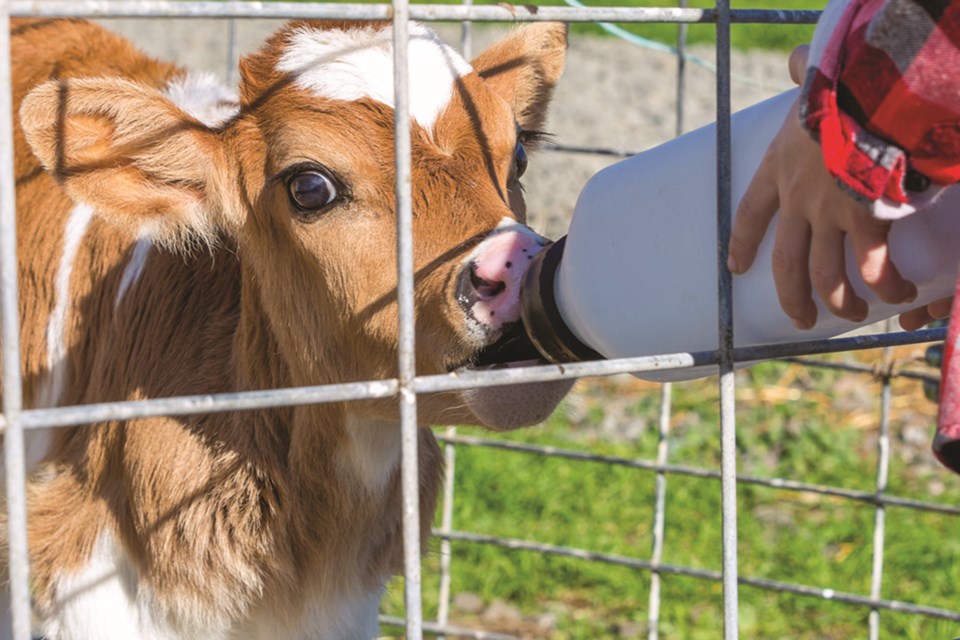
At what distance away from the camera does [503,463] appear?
5.20m

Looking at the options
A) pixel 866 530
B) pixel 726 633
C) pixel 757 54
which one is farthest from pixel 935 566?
pixel 757 54

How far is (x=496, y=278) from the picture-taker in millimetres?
2119

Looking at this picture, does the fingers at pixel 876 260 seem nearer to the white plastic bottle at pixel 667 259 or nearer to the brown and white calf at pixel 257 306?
the white plastic bottle at pixel 667 259

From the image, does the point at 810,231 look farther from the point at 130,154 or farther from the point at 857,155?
the point at 130,154

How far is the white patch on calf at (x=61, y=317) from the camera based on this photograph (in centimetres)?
305

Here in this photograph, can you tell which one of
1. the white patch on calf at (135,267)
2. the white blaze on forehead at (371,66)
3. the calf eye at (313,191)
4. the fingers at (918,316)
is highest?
the white blaze on forehead at (371,66)

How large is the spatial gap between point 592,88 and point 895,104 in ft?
28.6

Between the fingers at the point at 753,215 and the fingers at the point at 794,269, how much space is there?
0.05 metres

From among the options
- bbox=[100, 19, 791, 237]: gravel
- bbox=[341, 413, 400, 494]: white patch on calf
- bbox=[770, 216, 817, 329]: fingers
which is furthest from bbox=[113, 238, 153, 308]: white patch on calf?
bbox=[100, 19, 791, 237]: gravel

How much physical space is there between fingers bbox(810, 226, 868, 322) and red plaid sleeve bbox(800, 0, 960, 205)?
0.13 m

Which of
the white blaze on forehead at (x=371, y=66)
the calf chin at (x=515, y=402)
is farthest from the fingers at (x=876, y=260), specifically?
the white blaze on forehead at (x=371, y=66)

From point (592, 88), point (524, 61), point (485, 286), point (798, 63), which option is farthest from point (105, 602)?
point (592, 88)

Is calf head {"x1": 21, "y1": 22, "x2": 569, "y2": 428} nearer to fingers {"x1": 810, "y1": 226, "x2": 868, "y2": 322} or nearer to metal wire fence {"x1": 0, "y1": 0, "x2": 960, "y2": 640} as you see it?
metal wire fence {"x1": 0, "y1": 0, "x2": 960, "y2": 640}

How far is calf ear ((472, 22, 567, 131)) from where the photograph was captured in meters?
2.85
